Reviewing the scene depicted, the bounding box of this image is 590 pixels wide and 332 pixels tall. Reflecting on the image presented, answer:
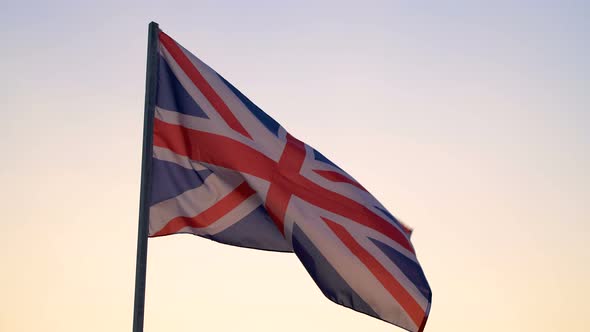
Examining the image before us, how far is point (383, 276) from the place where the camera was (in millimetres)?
12859

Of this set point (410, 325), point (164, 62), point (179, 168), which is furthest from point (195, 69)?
point (410, 325)

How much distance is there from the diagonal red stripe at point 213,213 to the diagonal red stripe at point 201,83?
79 cm

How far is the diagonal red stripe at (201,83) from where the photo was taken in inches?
470

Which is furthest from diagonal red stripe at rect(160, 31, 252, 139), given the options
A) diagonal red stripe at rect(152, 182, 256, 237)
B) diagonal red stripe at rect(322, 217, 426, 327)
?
diagonal red stripe at rect(322, 217, 426, 327)

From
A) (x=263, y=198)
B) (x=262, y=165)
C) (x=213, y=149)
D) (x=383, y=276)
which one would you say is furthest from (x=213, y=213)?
(x=383, y=276)

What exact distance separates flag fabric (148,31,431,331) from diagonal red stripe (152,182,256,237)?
13 mm

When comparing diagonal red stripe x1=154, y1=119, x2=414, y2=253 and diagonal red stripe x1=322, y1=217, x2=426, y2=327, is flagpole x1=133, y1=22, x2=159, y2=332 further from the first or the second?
diagonal red stripe x1=322, y1=217, x2=426, y2=327

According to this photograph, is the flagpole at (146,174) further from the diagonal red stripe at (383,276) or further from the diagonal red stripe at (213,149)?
the diagonal red stripe at (383,276)

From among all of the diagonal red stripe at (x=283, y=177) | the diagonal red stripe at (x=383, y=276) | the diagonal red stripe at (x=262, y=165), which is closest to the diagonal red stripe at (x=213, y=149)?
the diagonal red stripe at (x=262, y=165)

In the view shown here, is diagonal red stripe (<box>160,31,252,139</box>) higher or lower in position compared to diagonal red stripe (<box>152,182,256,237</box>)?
higher

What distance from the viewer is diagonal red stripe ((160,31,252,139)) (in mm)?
11938

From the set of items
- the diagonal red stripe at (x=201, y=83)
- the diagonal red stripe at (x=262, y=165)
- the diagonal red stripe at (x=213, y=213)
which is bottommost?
the diagonal red stripe at (x=213, y=213)

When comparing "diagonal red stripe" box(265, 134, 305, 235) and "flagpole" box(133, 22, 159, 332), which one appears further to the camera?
"diagonal red stripe" box(265, 134, 305, 235)

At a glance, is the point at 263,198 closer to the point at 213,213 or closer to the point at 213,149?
the point at 213,213
